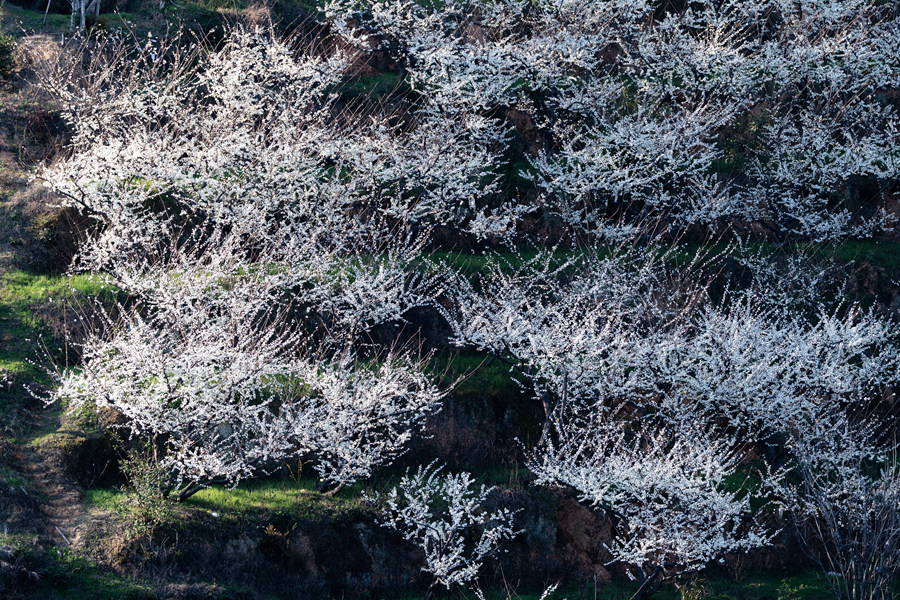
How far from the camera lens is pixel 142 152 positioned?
970 inches

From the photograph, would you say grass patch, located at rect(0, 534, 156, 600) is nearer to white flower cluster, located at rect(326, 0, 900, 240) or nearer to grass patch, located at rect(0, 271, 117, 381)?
grass patch, located at rect(0, 271, 117, 381)

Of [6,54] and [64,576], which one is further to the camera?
[6,54]

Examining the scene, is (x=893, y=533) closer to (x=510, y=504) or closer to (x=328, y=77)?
(x=510, y=504)

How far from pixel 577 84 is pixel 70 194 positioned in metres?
19.6

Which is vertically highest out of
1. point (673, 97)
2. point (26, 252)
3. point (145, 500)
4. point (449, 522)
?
point (673, 97)

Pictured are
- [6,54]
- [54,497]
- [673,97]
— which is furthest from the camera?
[673,97]

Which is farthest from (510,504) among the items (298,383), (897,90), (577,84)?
(897,90)

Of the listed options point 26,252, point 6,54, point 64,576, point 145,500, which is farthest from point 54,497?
point 6,54

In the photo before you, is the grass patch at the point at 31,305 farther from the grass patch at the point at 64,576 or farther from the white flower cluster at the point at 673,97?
the white flower cluster at the point at 673,97

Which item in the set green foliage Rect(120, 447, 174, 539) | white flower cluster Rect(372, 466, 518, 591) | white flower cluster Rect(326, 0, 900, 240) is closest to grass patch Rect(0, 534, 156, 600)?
green foliage Rect(120, 447, 174, 539)

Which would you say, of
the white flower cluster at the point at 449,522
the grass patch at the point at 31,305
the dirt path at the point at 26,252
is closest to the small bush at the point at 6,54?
the dirt path at the point at 26,252

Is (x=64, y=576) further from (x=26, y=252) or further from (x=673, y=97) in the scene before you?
(x=673, y=97)

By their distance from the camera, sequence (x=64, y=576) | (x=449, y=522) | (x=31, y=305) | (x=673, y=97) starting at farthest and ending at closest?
(x=673, y=97) → (x=31, y=305) → (x=449, y=522) → (x=64, y=576)

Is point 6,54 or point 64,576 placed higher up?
point 6,54
